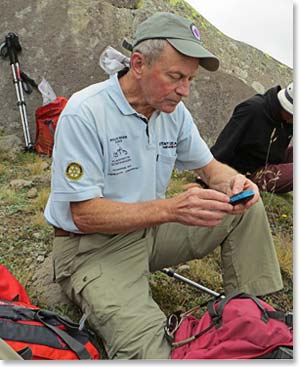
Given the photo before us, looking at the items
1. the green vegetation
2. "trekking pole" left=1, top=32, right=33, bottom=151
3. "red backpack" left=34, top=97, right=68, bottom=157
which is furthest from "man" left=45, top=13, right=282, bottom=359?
"trekking pole" left=1, top=32, right=33, bottom=151

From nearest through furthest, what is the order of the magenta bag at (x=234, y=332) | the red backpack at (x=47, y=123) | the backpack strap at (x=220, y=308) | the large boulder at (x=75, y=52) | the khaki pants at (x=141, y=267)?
the magenta bag at (x=234, y=332) → the backpack strap at (x=220, y=308) → the khaki pants at (x=141, y=267) → the red backpack at (x=47, y=123) → the large boulder at (x=75, y=52)

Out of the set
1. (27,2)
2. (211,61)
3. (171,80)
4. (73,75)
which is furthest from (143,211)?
(27,2)

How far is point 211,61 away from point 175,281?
166cm

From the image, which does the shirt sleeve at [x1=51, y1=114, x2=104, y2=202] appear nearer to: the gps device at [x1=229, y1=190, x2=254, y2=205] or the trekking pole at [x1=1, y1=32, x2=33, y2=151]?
the gps device at [x1=229, y1=190, x2=254, y2=205]

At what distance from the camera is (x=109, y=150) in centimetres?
287

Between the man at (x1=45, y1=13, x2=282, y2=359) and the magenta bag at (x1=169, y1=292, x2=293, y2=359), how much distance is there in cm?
13

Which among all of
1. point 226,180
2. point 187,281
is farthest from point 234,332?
point 187,281

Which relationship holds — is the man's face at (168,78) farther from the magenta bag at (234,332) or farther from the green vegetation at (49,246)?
the green vegetation at (49,246)

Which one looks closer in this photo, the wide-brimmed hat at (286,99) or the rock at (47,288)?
the rock at (47,288)

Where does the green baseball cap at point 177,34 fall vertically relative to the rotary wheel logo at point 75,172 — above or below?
above

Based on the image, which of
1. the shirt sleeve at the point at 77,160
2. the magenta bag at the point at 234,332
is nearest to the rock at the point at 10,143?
the shirt sleeve at the point at 77,160

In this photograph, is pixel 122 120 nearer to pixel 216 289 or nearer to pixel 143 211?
pixel 143 211

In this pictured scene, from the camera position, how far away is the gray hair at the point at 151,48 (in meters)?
2.76

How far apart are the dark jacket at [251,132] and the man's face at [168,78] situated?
2259 mm
